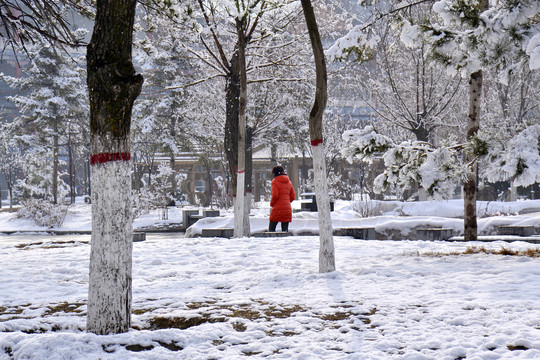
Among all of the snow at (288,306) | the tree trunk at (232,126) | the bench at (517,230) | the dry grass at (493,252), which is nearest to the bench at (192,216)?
the tree trunk at (232,126)

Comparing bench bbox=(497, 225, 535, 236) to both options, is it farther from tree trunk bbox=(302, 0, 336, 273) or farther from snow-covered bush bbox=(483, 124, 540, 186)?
tree trunk bbox=(302, 0, 336, 273)

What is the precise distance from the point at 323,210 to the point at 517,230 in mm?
7187

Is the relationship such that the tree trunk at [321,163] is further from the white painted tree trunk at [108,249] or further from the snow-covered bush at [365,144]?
the white painted tree trunk at [108,249]

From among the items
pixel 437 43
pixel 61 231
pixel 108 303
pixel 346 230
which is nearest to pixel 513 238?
pixel 346 230

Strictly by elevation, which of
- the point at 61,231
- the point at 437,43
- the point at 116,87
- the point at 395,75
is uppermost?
the point at 395,75

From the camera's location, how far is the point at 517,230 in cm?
1191

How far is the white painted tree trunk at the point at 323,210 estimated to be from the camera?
665 centimetres

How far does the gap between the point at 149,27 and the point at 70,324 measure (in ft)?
22.7

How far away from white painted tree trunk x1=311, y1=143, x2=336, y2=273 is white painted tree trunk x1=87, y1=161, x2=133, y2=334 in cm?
295

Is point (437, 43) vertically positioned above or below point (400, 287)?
above

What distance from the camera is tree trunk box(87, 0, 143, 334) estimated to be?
4.23 meters

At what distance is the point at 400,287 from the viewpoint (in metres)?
5.90

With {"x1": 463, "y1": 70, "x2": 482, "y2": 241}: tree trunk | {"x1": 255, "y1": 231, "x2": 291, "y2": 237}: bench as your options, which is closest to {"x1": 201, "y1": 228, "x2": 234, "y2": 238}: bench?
{"x1": 255, "y1": 231, "x2": 291, "y2": 237}: bench

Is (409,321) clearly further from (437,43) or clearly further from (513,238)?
(513,238)
